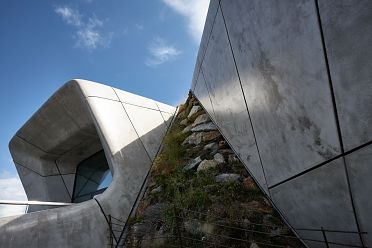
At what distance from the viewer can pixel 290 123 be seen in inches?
146

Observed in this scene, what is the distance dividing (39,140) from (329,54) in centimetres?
1201

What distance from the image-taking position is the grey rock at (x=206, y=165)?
7011 mm

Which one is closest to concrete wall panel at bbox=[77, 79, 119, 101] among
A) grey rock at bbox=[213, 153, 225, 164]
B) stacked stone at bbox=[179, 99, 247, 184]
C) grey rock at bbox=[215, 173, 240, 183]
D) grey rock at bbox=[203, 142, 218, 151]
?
stacked stone at bbox=[179, 99, 247, 184]

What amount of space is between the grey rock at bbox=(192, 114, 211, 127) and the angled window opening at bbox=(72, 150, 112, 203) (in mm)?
4381

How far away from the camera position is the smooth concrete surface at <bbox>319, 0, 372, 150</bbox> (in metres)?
2.34

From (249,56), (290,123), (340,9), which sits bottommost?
(290,123)

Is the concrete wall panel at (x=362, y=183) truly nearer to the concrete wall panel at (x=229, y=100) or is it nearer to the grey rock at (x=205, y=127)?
the concrete wall panel at (x=229, y=100)

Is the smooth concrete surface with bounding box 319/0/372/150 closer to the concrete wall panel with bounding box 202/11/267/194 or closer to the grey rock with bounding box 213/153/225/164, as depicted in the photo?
the concrete wall panel with bounding box 202/11/267/194

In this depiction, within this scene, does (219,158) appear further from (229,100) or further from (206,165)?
(229,100)

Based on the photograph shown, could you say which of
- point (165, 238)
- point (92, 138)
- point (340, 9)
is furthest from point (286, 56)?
point (92, 138)

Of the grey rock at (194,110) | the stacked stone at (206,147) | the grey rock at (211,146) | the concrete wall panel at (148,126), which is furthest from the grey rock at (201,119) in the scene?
the grey rock at (211,146)

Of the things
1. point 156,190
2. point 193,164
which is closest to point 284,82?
point 193,164

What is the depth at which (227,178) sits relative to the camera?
6.27 metres

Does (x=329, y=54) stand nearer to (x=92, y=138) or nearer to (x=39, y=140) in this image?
(x=92, y=138)
